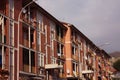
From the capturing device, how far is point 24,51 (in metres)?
53.4

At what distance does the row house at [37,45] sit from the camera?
159 ft

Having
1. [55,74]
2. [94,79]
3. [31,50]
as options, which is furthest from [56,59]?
[94,79]

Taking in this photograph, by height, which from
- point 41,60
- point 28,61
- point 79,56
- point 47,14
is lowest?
point 28,61

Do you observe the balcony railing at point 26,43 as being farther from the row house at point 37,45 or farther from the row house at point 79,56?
the row house at point 79,56

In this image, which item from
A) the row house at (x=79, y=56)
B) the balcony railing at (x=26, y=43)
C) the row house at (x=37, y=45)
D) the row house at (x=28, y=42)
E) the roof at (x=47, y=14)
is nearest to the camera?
the row house at (x=28, y=42)

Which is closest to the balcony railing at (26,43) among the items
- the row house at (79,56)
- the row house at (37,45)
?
the row house at (37,45)

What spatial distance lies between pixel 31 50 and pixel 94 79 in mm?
43716

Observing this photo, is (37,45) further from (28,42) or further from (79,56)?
(79,56)

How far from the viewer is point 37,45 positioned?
5828 cm

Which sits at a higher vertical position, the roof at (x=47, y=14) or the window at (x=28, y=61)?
the roof at (x=47, y=14)

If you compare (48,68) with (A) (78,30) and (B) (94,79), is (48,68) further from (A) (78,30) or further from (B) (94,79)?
(B) (94,79)

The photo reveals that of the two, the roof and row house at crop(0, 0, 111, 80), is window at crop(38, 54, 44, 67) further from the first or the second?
the roof

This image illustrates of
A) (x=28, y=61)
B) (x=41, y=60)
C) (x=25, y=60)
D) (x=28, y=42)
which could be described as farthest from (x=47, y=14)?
(x=25, y=60)

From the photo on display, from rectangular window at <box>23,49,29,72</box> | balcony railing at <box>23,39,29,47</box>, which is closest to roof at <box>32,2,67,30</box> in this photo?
balcony railing at <box>23,39,29,47</box>
